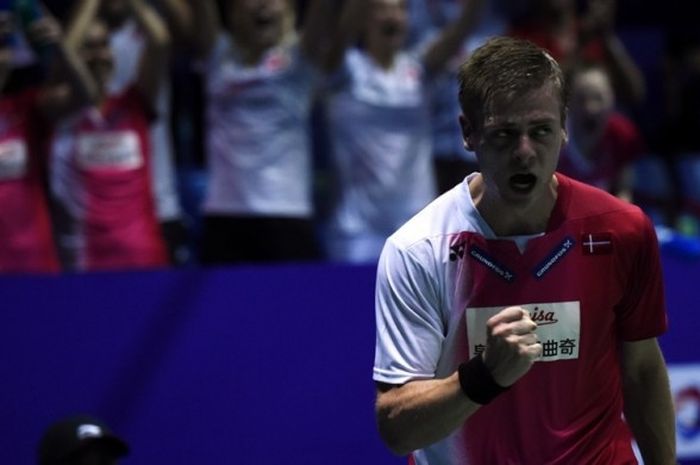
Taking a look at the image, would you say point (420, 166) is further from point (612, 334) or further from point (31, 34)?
point (612, 334)

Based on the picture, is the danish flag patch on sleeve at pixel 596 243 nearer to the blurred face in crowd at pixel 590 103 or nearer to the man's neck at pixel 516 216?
the man's neck at pixel 516 216

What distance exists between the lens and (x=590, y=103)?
24.1 feet

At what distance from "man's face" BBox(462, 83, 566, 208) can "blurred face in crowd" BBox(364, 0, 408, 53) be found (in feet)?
12.9

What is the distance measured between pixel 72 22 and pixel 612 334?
4182mm

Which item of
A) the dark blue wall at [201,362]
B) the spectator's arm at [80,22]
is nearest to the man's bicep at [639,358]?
the dark blue wall at [201,362]

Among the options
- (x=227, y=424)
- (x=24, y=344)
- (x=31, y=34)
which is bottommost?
(x=227, y=424)

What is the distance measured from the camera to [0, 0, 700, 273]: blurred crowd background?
22.0 feet

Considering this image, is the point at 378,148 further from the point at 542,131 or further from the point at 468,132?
the point at 542,131

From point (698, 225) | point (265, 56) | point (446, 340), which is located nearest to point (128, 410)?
point (265, 56)

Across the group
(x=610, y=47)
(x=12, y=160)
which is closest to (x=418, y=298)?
(x=12, y=160)

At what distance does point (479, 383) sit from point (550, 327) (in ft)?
1.26

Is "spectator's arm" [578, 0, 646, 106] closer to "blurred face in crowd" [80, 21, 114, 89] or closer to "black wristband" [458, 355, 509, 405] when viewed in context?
"blurred face in crowd" [80, 21, 114, 89]

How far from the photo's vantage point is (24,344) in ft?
20.1

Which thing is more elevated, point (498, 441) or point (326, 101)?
point (326, 101)
